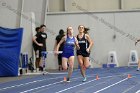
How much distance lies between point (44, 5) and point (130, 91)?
10.9 metres

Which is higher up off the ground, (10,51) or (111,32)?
(111,32)

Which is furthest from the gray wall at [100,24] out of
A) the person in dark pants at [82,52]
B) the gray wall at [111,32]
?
the person in dark pants at [82,52]

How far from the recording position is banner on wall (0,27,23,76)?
14.6 m

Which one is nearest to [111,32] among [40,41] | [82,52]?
[40,41]

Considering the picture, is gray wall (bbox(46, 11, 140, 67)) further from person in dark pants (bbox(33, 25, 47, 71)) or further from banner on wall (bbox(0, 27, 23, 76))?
banner on wall (bbox(0, 27, 23, 76))

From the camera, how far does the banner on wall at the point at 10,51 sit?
14.6m

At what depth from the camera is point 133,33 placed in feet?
63.2

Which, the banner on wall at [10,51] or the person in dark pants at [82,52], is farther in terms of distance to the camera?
the banner on wall at [10,51]

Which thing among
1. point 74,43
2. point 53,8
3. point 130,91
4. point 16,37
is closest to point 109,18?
point 53,8

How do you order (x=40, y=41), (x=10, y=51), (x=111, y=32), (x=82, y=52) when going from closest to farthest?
(x=82, y=52) < (x=10, y=51) < (x=40, y=41) < (x=111, y=32)

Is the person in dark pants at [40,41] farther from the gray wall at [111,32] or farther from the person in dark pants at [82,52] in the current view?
the person in dark pants at [82,52]

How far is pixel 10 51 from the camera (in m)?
14.7

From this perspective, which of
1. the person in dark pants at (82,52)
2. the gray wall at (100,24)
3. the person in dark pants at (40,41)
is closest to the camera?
the person in dark pants at (82,52)

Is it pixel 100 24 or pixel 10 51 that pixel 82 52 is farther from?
pixel 100 24
